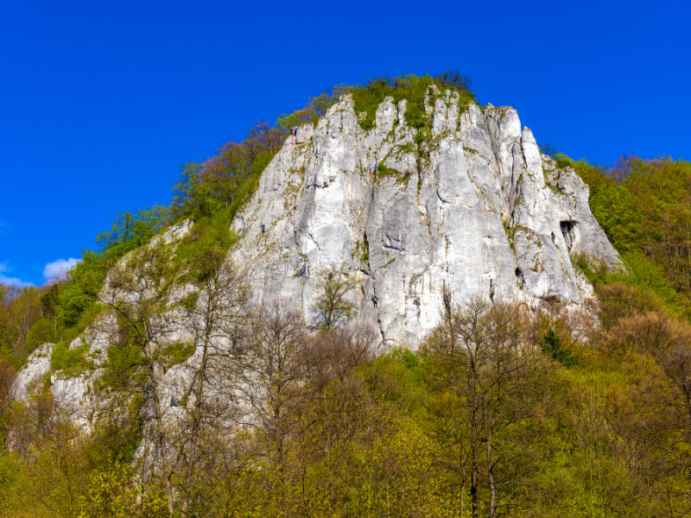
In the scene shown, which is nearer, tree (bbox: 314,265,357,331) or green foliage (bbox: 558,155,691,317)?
tree (bbox: 314,265,357,331)

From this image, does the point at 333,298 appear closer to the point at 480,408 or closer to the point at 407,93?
the point at 480,408

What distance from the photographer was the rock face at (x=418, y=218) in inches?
1401

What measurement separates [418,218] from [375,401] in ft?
61.8

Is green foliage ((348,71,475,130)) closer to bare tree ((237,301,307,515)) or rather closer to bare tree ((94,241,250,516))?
bare tree ((237,301,307,515))

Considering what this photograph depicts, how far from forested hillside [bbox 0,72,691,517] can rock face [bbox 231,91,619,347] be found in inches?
79.8

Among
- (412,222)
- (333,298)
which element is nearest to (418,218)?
(412,222)

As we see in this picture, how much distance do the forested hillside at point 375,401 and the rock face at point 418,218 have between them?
6.65 ft

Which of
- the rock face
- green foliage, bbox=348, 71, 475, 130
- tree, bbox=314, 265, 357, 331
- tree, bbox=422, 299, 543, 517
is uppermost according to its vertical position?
green foliage, bbox=348, 71, 475, 130

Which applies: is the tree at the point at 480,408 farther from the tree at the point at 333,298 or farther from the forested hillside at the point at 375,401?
the tree at the point at 333,298

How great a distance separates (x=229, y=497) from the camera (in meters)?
10.2

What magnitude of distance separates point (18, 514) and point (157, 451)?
20.8ft

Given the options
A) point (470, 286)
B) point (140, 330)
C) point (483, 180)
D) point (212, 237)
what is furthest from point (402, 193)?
point (140, 330)

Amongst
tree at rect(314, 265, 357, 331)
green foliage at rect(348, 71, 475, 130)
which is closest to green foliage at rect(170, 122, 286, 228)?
green foliage at rect(348, 71, 475, 130)

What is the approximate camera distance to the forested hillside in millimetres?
12383
